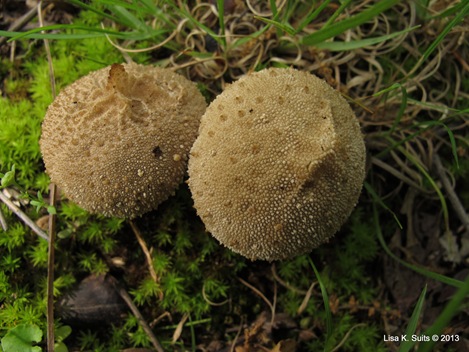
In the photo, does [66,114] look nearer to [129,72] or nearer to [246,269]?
[129,72]

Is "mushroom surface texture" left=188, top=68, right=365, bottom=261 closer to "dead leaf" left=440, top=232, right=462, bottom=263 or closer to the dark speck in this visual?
the dark speck

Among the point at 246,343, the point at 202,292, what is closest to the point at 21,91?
the point at 202,292

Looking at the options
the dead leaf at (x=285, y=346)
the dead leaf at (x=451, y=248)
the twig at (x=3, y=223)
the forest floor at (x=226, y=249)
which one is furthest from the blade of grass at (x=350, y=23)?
the twig at (x=3, y=223)

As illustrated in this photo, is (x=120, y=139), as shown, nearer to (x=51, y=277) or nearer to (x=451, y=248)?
(x=51, y=277)

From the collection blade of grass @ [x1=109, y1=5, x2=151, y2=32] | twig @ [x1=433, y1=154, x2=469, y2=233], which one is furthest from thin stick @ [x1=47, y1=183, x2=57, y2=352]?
twig @ [x1=433, y1=154, x2=469, y2=233]

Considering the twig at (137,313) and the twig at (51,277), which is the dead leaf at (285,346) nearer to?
the twig at (137,313)

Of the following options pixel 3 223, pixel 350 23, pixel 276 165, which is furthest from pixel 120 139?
pixel 350 23
